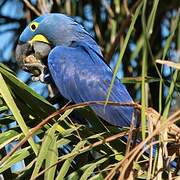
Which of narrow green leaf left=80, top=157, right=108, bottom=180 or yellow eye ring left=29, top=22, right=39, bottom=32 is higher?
narrow green leaf left=80, top=157, right=108, bottom=180

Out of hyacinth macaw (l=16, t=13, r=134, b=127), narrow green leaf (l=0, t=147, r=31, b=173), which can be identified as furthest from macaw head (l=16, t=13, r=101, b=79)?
narrow green leaf (l=0, t=147, r=31, b=173)

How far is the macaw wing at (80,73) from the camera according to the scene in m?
1.94

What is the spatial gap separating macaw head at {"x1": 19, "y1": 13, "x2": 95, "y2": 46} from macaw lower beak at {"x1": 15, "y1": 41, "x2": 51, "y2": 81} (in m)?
0.03

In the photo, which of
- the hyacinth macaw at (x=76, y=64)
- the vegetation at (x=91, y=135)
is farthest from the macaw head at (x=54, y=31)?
the vegetation at (x=91, y=135)

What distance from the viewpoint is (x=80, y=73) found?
2.02m

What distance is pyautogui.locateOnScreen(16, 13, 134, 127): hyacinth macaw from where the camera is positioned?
1.78 m

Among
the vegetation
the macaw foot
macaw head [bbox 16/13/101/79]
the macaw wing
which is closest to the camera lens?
the vegetation

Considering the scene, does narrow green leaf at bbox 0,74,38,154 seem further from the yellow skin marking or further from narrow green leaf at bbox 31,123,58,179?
the yellow skin marking

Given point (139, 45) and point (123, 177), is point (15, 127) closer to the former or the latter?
point (123, 177)

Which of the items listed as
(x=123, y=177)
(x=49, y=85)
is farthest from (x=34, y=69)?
(x=123, y=177)

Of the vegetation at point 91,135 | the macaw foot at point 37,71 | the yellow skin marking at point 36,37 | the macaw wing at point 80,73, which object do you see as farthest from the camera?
the yellow skin marking at point 36,37

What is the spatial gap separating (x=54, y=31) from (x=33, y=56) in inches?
7.2

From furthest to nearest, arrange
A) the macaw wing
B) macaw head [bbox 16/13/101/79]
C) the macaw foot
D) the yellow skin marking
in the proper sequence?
the yellow skin marking, macaw head [bbox 16/13/101/79], the macaw foot, the macaw wing

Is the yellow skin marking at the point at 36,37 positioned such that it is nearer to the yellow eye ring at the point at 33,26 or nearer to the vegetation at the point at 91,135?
the yellow eye ring at the point at 33,26
